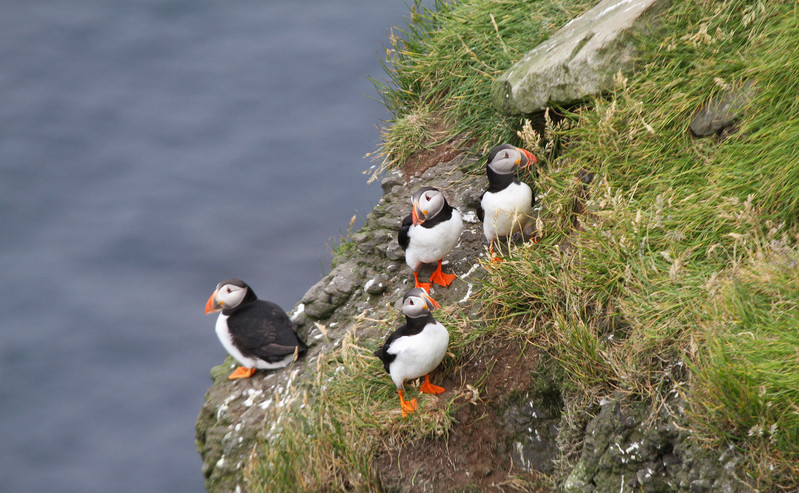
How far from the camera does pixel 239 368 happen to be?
18.2 feet

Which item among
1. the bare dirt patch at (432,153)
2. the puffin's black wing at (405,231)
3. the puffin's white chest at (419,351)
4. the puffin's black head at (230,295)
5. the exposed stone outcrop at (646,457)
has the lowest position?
the exposed stone outcrop at (646,457)

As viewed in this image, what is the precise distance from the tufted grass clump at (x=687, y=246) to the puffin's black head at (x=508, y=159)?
173 mm

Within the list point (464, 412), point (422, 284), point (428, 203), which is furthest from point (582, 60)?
point (464, 412)

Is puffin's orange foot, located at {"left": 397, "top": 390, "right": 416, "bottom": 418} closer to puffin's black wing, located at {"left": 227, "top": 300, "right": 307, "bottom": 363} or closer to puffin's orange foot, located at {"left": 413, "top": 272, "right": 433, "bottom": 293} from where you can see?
puffin's orange foot, located at {"left": 413, "top": 272, "right": 433, "bottom": 293}

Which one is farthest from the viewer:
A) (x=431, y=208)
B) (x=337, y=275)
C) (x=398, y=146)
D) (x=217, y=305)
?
(x=398, y=146)

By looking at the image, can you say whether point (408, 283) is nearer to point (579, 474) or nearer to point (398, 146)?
point (398, 146)

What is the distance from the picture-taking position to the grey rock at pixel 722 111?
3967mm

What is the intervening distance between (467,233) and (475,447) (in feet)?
6.31

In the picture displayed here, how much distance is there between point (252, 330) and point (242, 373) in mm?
456

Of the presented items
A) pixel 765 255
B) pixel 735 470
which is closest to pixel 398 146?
pixel 765 255

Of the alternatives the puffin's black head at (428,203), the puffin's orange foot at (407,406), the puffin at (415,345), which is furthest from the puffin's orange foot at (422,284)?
the puffin's orange foot at (407,406)

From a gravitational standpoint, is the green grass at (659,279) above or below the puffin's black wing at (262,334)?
below

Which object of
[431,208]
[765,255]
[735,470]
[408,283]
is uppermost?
[431,208]

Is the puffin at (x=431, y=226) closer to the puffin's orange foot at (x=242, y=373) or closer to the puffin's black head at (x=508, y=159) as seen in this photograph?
the puffin's black head at (x=508, y=159)
